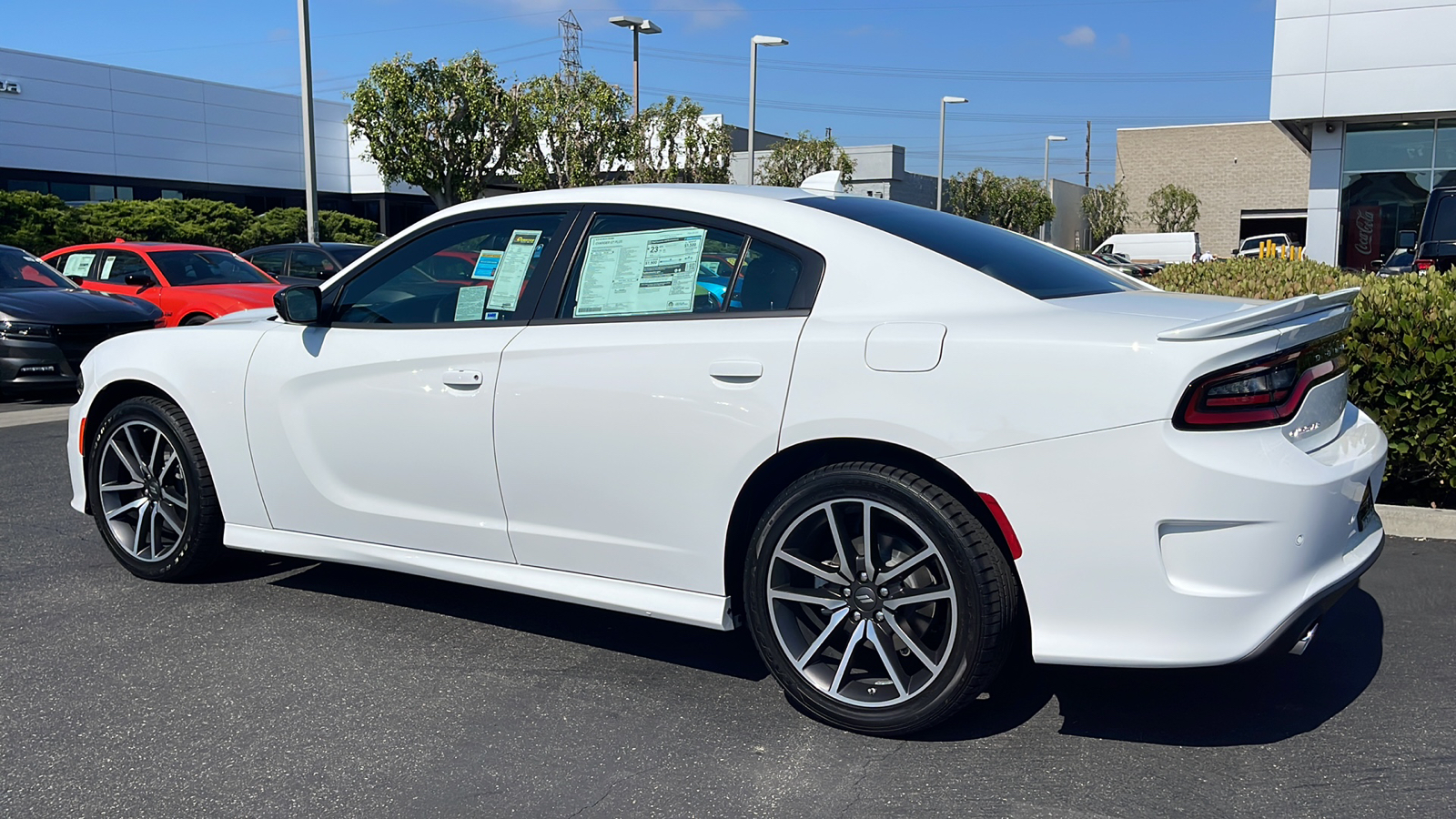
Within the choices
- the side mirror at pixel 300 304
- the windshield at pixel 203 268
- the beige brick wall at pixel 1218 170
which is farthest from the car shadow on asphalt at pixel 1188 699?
the beige brick wall at pixel 1218 170

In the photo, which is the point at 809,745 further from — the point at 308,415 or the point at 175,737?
the point at 308,415

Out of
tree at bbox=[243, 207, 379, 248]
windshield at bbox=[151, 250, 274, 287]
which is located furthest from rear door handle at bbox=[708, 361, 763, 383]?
tree at bbox=[243, 207, 379, 248]

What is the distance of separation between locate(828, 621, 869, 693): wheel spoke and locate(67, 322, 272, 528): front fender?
2363 millimetres

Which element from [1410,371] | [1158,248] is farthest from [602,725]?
[1158,248]

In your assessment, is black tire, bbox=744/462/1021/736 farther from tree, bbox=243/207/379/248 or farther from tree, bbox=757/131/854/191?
tree, bbox=757/131/854/191

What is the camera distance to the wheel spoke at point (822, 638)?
134 inches

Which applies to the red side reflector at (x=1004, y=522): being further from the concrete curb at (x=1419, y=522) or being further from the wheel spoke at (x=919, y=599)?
the concrete curb at (x=1419, y=522)

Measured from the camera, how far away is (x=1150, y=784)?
309cm

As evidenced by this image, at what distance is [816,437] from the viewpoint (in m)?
3.31

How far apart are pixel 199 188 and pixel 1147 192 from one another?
44.4 m

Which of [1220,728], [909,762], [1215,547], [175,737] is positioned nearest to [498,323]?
[175,737]

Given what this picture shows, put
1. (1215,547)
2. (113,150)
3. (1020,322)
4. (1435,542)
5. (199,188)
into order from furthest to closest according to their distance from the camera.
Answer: (199,188)
(113,150)
(1435,542)
(1020,322)
(1215,547)

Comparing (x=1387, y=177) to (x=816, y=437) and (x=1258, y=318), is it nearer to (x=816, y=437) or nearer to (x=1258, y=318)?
(x=1258, y=318)

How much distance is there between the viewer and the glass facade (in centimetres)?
2372
